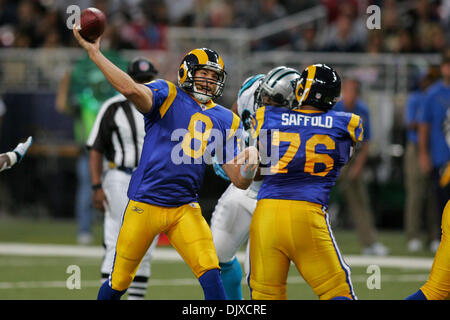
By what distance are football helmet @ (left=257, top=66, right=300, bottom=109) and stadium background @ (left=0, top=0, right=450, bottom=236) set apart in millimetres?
6466

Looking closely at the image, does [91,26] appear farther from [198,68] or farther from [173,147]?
[173,147]

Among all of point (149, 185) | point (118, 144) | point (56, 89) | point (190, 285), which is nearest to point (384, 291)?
point (190, 285)

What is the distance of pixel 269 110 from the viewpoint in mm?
5461

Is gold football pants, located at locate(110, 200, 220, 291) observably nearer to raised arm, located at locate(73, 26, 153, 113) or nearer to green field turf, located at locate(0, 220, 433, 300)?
raised arm, located at locate(73, 26, 153, 113)

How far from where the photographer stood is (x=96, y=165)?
748 cm

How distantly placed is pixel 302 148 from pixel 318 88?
0.38 meters

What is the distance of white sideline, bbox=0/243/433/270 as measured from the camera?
9.98m

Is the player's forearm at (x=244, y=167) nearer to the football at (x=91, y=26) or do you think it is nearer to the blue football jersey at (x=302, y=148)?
the blue football jersey at (x=302, y=148)

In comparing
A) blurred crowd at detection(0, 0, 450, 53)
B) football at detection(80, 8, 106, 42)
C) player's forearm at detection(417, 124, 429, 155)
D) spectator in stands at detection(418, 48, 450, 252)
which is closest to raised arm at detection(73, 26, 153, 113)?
football at detection(80, 8, 106, 42)

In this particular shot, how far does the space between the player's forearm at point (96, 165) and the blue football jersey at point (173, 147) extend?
173 cm

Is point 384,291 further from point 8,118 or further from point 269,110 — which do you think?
point 8,118

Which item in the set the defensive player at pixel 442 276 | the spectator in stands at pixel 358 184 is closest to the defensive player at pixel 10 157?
the defensive player at pixel 442 276

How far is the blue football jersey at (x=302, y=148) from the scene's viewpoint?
5.34 meters
